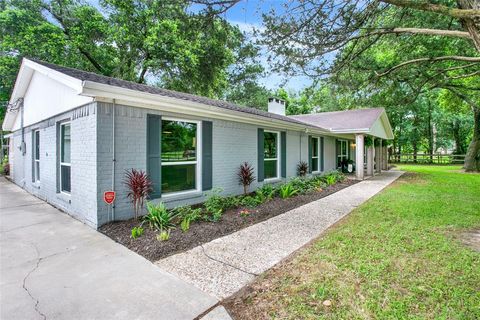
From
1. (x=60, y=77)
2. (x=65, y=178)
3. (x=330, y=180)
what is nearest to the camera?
(x=60, y=77)

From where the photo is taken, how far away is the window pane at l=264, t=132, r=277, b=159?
9.05 meters

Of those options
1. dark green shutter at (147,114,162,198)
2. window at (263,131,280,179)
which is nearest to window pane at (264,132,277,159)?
window at (263,131,280,179)

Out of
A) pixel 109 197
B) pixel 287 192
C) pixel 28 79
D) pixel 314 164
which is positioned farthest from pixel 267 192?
pixel 28 79

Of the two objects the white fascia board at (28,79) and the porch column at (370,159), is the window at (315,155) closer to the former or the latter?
the porch column at (370,159)

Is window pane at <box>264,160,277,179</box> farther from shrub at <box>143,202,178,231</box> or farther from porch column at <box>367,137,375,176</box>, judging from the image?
porch column at <box>367,137,375,176</box>

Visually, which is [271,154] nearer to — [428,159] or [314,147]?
[314,147]

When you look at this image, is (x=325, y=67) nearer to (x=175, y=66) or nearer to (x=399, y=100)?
(x=399, y=100)

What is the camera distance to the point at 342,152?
15.9 metres

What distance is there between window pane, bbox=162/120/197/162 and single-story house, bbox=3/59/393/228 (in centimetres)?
2

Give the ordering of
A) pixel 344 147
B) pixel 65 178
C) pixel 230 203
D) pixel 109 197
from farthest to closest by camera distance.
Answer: pixel 344 147
pixel 230 203
pixel 65 178
pixel 109 197

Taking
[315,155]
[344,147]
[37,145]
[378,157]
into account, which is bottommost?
[378,157]

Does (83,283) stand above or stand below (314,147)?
below

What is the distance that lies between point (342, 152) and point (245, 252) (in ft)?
45.9

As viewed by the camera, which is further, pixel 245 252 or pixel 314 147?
pixel 314 147
